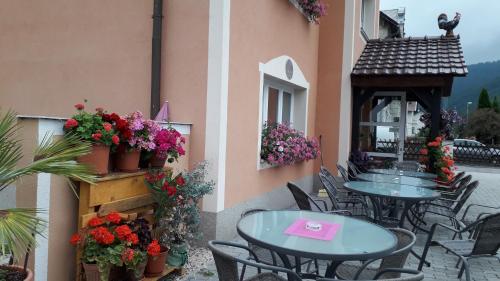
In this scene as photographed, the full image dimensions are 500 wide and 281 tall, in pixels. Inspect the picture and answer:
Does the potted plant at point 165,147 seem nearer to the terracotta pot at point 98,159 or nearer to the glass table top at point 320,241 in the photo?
the terracotta pot at point 98,159

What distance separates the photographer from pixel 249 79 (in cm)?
579

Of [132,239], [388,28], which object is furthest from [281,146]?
[388,28]

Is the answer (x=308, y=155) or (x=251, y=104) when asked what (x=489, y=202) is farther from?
(x=251, y=104)

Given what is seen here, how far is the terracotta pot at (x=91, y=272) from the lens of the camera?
3.22 m

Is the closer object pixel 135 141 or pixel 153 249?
pixel 153 249

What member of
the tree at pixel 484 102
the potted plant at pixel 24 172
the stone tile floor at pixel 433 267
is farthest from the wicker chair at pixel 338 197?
the tree at pixel 484 102

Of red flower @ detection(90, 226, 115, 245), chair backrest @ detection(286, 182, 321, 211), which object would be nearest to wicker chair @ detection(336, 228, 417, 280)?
chair backrest @ detection(286, 182, 321, 211)

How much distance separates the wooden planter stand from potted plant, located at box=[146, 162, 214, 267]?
12 centimetres

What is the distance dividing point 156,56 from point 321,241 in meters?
3.29

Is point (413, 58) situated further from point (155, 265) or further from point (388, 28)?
point (388, 28)

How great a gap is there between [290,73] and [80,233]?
16.4 ft

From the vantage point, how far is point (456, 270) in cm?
461

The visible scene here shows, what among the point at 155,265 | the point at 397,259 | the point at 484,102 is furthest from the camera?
the point at 484,102

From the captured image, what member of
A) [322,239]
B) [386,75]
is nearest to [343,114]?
[386,75]
